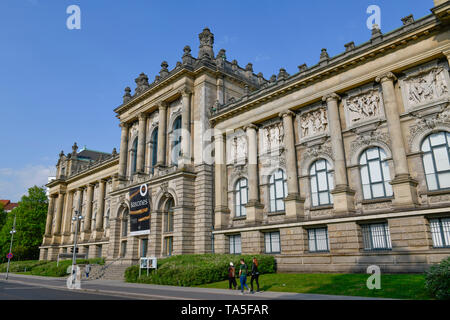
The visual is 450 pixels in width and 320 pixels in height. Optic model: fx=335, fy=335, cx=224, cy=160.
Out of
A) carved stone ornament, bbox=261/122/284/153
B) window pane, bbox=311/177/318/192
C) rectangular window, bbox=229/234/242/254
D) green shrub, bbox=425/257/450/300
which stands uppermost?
carved stone ornament, bbox=261/122/284/153

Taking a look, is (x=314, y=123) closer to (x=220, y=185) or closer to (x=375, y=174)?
(x=375, y=174)

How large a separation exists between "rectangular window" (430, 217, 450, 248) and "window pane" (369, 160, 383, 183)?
460cm

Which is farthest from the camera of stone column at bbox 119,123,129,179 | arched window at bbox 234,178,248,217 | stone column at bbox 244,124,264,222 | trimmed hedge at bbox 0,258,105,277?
stone column at bbox 119,123,129,179

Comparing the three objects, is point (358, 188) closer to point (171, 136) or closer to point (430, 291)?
point (430, 291)

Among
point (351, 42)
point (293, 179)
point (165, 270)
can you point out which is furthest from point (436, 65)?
point (165, 270)

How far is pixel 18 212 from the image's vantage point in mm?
71812

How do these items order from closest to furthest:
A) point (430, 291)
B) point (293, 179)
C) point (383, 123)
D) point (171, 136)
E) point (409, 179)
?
point (430, 291) → point (409, 179) → point (383, 123) → point (293, 179) → point (171, 136)

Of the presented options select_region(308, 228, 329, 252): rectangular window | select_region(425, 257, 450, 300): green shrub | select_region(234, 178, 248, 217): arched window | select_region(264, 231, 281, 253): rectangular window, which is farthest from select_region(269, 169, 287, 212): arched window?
select_region(425, 257, 450, 300): green shrub

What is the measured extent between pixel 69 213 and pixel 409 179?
61.7 meters

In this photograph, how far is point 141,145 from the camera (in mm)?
42812

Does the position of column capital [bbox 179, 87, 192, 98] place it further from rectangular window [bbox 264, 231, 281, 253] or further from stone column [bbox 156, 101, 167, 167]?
rectangular window [bbox 264, 231, 281, 253]

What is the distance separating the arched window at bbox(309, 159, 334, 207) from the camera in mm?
26797

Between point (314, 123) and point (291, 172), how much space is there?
15.3 ft

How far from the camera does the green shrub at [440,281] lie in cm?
1335
